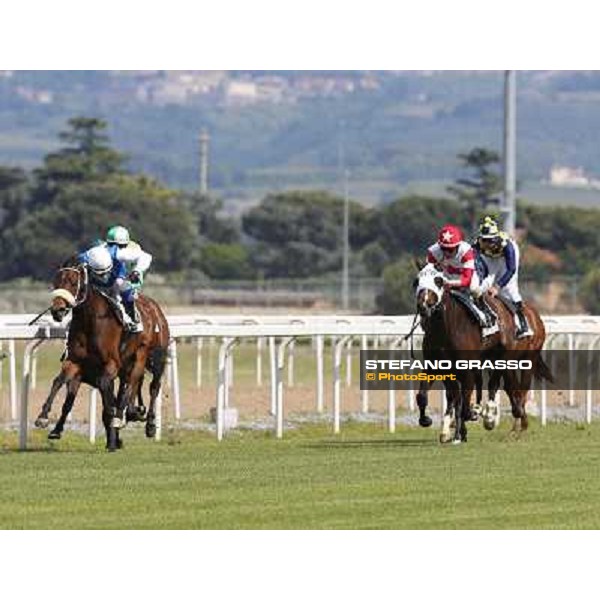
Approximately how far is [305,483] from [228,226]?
90.7 m

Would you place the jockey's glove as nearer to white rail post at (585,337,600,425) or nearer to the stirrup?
the stirrup

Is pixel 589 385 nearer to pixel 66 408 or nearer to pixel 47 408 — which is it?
pixel 66 408

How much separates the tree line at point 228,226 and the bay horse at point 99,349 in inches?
2160

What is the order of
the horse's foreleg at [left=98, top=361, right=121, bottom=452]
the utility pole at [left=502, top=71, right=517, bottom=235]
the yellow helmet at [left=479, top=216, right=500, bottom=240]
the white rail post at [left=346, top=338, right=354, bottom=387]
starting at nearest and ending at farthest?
1. the horse's foreleg at [left=98, top=361, right=121, bottom=452]
2. the yellow helmet at [left=479, top=216, right=500, bottom=240]
3. the white rail post at [left=346, top=338, right=354, bottom=387]
4. the utility pole at [left=502, top=71, right=517, bottom=235]

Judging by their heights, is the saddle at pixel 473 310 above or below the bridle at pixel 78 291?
below

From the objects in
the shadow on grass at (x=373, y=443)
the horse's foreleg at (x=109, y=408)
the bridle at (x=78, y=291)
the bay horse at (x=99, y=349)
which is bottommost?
the shadow on grass at (x=373, y=443)

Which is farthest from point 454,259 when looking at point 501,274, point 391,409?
point 391,409

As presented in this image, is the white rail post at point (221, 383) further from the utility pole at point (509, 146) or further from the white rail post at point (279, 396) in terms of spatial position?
the utility pole at point (509, 146)

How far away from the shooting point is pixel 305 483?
50.9 feet

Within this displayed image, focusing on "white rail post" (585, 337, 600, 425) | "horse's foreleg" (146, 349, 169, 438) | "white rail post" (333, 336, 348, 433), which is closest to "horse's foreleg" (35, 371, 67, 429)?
"horse's foreleg" (146, 349, 169, 438)

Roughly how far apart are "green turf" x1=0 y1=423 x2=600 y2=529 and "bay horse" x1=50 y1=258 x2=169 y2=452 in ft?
1.20

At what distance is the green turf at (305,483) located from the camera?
13.4 meters

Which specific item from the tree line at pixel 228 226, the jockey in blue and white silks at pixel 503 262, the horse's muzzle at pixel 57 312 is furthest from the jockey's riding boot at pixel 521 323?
the tree line at pixel 228 226

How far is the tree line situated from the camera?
282ft
